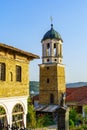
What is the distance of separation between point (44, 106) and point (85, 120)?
11.0 metres

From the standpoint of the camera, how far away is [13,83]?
65.3ft

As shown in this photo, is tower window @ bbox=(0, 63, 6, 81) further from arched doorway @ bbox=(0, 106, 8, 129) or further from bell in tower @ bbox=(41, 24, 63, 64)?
bell in tower @ bbox=(41, 24, 63, 64)

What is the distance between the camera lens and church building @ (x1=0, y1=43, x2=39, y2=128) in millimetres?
18781

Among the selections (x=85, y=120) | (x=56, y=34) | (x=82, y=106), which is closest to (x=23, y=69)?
(x=85, y=120)

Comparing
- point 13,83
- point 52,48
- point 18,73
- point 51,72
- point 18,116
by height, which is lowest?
point 18,116

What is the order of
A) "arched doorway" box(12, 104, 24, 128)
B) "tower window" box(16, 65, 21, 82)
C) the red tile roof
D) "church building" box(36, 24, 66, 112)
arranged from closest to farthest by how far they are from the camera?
"arched doorway" box(12, 104, 24, 128) → "tower window" box(16, 65, 21, 82) → the red tile roof → "church building" box(36, 24, 66, 112)

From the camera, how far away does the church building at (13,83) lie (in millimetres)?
18781

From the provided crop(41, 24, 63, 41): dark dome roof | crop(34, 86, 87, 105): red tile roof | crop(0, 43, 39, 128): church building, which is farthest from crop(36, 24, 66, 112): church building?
crop(0, 43, 39, 128): church building

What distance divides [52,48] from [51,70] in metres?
3.20

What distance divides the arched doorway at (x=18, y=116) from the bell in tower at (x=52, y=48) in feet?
78.2

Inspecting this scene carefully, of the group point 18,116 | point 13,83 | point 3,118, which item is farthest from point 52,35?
point 3,118

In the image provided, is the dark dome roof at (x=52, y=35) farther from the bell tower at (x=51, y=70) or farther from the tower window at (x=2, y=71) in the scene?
the tower window at (x=2, y=71)

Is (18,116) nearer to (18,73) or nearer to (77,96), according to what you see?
(18,73)

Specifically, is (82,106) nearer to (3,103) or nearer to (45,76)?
(45,76)
